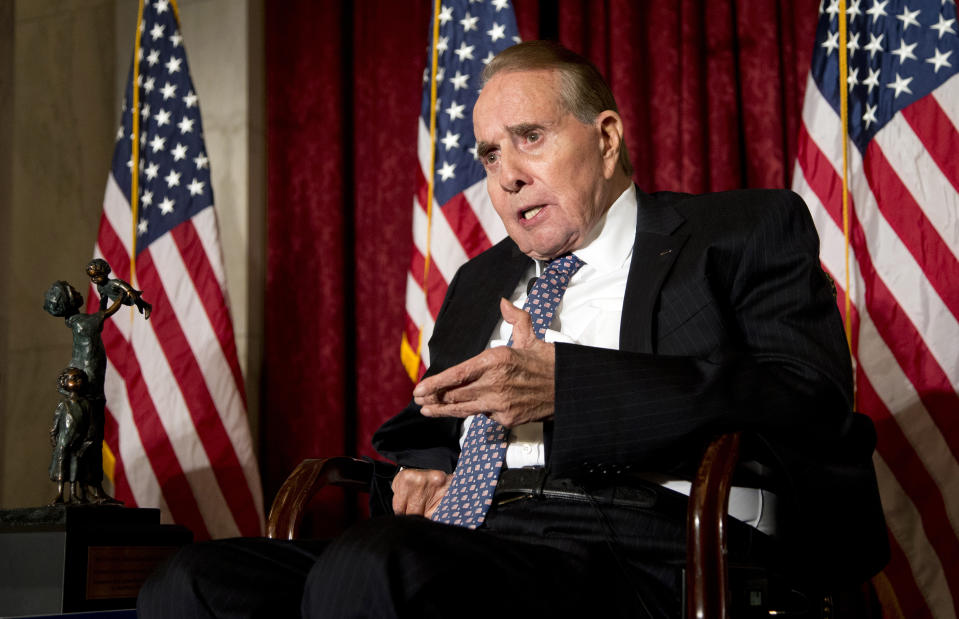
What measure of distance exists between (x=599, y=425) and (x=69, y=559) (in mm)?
1610

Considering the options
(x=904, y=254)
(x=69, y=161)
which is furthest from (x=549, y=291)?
(x=69, y=161)

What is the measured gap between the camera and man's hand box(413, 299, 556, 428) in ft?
4.37

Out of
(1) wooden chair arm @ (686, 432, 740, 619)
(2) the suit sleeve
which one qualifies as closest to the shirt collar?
(2) the suit sleeve

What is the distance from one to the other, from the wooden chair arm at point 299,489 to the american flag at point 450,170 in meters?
1.21

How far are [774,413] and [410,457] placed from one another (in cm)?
74

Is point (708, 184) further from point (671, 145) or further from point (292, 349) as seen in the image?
point (292, 349)

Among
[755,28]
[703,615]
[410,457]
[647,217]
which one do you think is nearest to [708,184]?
[755,28]

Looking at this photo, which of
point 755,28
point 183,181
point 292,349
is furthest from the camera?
point 292,349

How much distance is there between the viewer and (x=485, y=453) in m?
1.64

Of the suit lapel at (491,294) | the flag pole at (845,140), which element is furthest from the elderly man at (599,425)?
the flag pole at (845,140)

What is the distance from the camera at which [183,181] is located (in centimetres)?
338

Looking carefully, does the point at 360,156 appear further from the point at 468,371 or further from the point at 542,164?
the point at 468,371

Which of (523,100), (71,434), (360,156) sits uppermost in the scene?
(360,156)

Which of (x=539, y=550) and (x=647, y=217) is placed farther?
(x=647, y=217)
